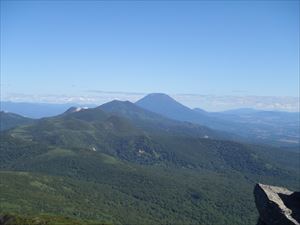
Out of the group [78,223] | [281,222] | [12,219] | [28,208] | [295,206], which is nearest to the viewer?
[281,222]

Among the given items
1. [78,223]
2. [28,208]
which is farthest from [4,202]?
[78,223]

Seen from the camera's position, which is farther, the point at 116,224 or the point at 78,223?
the point at 116,224

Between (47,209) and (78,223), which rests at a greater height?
(78,223)

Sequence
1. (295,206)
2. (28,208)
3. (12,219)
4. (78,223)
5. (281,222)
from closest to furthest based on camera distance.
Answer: (281,222)
(295,206)
(12,219)
(78,223)
(28,208)

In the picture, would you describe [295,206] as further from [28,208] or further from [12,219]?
[28,208]

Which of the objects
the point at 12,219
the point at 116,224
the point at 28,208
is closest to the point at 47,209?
the point at 28,208

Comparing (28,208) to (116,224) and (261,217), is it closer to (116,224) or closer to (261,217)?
(116,224)

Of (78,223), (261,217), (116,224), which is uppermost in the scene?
(261,217)
